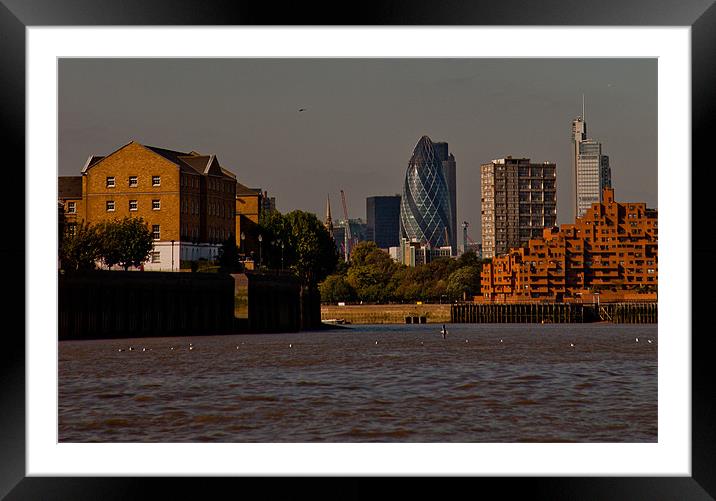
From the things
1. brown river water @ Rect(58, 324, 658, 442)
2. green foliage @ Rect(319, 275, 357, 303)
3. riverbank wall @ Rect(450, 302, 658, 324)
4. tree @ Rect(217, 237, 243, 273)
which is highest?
tree @ Rect(217, 237, 243, 273)

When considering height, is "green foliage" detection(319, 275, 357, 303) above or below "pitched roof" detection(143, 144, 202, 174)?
below

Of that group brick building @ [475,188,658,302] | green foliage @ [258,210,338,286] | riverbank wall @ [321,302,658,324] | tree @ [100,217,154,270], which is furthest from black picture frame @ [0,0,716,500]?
brick building @ [475,188,658,302]

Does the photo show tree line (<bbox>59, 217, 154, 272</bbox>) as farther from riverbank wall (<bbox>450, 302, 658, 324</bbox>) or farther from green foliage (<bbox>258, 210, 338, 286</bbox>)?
riverbank wall (<bbox>450, 302, 658, 324</bbox>)

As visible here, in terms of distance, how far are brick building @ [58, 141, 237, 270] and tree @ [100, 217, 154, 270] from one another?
2856mm

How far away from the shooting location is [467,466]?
26.1ft

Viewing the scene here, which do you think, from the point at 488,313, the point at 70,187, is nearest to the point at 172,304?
the point at 70,187

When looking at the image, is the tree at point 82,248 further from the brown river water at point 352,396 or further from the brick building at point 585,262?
the brick building at point 585,262

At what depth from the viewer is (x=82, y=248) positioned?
5700cm

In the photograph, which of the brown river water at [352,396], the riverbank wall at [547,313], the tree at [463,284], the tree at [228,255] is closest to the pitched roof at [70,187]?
the tree at [228,255]

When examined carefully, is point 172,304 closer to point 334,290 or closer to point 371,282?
point 334,290

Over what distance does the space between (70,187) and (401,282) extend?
65.0 meters

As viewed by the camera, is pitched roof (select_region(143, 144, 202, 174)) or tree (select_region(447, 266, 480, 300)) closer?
pitched roof (select_region(143, 144, 202, 174))

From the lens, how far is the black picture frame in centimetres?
765
